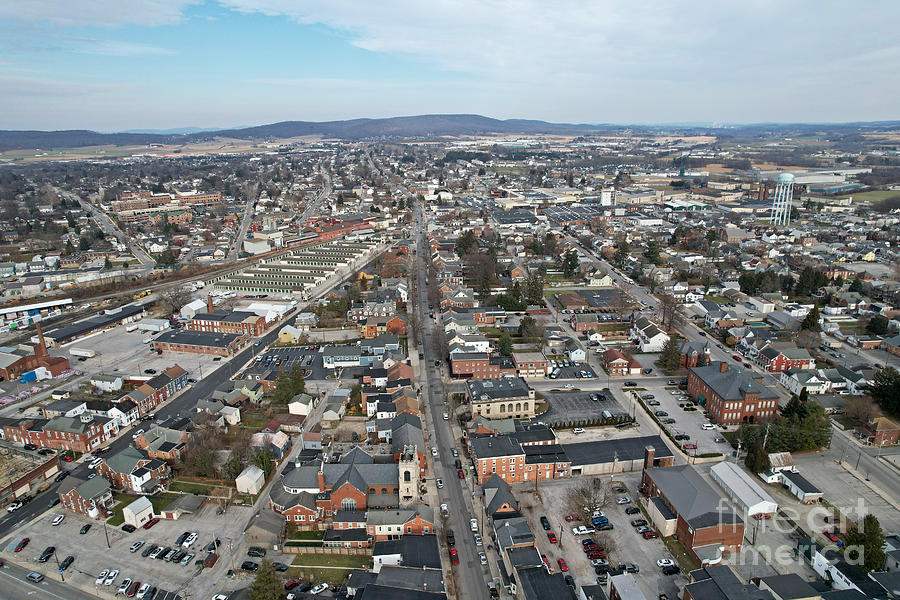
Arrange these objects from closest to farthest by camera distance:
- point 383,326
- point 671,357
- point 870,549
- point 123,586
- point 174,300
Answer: point 870,549 → point 123,586 → point 671,357 → point 383,326 → point 174,300

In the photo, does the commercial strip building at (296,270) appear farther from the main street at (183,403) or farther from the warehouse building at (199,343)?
the warehouse building at (199,343)

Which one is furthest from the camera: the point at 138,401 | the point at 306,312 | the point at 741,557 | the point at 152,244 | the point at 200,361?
the point at 152,244

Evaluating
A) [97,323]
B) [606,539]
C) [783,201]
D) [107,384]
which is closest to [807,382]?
[606,539]

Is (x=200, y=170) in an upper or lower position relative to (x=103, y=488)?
upper

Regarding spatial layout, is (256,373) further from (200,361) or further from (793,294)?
(793,294)

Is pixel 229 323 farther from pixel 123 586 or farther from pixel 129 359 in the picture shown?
pixel 123 586

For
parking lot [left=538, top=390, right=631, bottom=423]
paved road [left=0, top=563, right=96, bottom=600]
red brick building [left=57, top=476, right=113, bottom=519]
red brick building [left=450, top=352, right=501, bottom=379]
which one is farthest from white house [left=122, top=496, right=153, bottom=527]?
parking lot [left=538, top=390, right=631, bottom=423]

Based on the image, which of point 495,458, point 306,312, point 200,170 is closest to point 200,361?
point 306,312

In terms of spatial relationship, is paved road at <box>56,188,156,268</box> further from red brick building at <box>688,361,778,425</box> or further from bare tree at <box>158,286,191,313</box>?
red brick building at <box>688,361,778,425</box>
